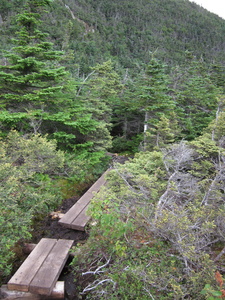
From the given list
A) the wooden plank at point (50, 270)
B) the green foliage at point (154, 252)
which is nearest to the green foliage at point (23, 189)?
the wooden plank at point (50, 270)

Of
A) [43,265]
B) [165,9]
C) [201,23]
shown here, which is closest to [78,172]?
[43,265]

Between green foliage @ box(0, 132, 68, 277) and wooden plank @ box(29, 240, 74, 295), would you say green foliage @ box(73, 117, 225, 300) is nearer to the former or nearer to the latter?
wooden plank @ box(29, 240, 74, 295)

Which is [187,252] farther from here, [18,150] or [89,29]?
[89,29]

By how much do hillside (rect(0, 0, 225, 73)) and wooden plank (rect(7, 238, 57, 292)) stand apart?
2943 cm

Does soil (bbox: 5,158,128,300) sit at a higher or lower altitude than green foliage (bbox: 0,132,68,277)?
lower

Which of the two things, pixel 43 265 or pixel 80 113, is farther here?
pixel 80 113

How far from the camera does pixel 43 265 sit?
351 cm

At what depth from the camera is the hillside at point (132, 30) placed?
126 ft

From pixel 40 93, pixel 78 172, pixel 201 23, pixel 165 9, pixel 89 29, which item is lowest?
pixel 78 172

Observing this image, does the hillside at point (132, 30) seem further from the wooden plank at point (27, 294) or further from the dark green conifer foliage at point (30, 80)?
the wooden plank at point (27, 294)

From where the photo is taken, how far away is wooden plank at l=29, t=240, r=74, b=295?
309 centimetres

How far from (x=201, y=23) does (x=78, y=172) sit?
305 feet

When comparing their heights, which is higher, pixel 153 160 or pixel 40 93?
pixel 40 93

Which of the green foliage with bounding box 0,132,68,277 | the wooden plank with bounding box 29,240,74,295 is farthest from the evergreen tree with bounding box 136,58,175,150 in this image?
the wooden plank with bounding box 29,240,74,295
